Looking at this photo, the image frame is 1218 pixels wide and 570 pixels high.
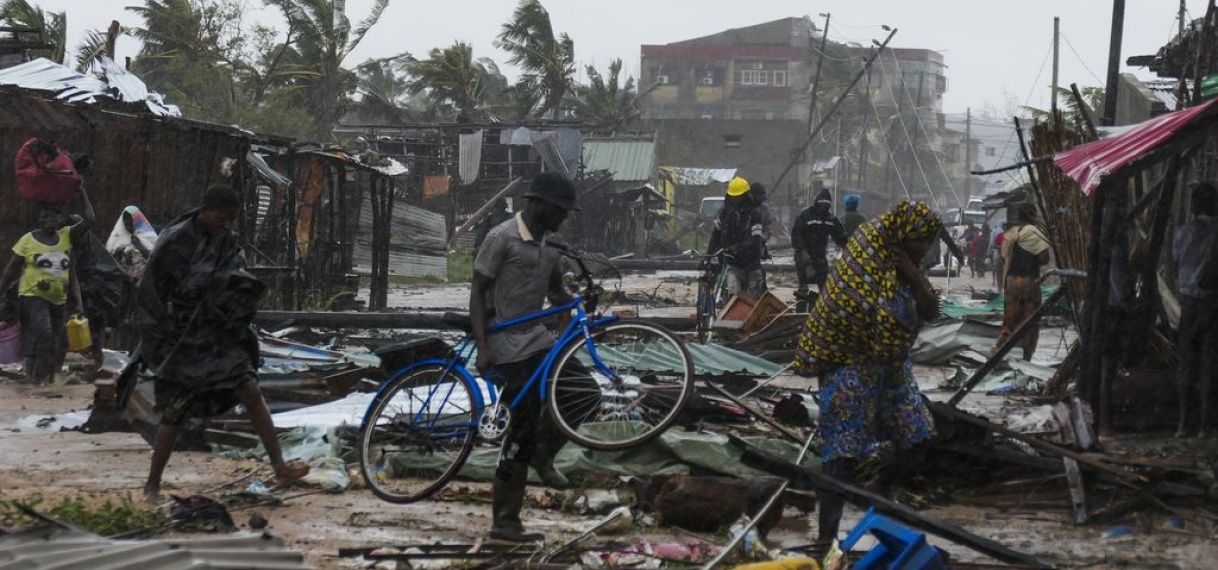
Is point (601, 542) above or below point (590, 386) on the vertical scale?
below

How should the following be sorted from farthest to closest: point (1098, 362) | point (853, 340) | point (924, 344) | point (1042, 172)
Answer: point (924, 344)
point (1042, 172)
point (1098, 362)
point (853, 340)

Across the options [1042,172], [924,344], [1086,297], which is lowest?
[924,344]

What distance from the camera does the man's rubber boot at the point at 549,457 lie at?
23.1 ft

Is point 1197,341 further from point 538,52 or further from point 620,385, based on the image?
point 538,52

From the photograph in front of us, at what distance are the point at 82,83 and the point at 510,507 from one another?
13570 mm

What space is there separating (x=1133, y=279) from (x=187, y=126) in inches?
398

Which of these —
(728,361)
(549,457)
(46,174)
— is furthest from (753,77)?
(549,457)

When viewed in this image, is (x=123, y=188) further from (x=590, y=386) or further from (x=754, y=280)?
(x=590, y=386)

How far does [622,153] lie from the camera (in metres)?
44.2

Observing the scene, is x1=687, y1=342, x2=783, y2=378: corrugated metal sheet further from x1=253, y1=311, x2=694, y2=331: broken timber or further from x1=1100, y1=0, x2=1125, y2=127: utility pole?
x1=1100, y1=0, x2=1125, y2=127: utility pole

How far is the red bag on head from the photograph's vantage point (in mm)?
12688

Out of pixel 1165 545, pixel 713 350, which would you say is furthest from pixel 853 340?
pixel 713 350

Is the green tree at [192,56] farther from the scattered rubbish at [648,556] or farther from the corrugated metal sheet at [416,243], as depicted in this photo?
the scattered rubbish at [648,556]

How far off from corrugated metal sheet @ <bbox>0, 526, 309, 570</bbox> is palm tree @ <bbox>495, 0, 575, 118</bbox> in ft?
143
